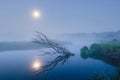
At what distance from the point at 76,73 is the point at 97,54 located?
0.79 m

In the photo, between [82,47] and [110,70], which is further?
[82,47]

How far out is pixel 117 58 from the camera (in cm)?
623

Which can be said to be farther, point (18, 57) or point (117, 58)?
point (18, 57)

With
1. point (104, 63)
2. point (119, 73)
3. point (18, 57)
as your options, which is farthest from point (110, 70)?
point (18, 57)

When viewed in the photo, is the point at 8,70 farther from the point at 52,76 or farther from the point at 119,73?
the point at 119,73

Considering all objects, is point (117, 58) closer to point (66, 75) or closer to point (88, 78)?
point (88, 78)

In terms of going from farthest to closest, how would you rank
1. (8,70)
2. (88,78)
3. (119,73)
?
(8,70)
(88,78)
(119,73)

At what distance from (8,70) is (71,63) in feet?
5.79

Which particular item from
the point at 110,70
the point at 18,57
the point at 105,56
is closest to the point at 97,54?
the point at 105,56

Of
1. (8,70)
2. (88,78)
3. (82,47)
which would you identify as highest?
(82,47)

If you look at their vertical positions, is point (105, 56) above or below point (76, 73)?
above

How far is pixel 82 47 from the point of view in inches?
254

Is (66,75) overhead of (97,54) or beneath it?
beneath

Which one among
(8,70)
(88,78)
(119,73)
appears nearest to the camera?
(119,73)
